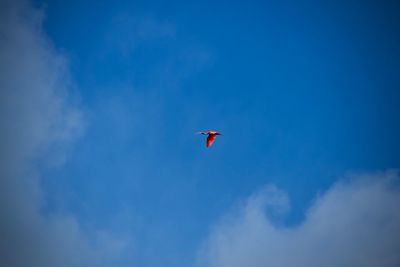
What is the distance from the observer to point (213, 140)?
3603 cm

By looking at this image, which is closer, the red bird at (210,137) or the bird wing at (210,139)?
the red bird at (210,137)

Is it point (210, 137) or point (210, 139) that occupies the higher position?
point (210, 137)

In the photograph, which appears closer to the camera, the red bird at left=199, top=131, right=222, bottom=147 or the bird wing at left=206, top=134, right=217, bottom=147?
the red bird at left=199, top=131, right=222, bottom=147
